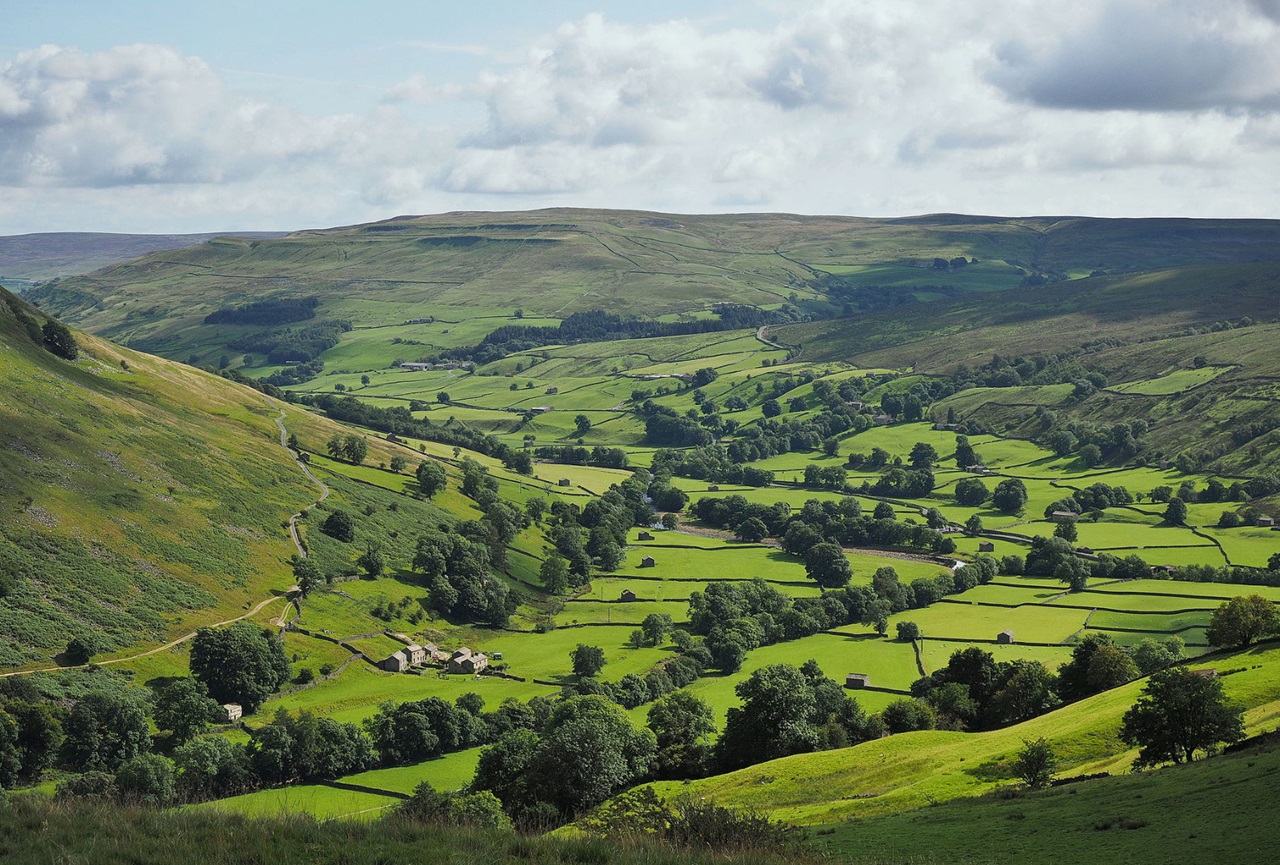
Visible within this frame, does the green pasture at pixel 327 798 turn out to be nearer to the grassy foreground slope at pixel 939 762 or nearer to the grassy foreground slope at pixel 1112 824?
the grassy foreground slope at pixel 939 762

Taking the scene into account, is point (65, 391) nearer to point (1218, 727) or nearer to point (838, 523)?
point (838, 523)

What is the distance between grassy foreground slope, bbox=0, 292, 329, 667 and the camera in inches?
3733

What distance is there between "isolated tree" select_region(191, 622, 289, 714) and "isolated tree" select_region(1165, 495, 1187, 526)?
134 metres

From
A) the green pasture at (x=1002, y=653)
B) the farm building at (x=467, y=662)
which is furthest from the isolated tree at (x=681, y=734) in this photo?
the farm building at (x=467, y=662)

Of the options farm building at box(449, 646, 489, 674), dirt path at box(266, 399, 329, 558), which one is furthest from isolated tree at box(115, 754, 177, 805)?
dirt path at box(266, 399, 329, 558)

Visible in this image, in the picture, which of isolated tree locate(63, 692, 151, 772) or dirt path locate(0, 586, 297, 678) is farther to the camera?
dirt path locate(0, 586, 297, 678)

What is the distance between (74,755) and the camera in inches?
2963

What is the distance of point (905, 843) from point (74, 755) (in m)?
62.3

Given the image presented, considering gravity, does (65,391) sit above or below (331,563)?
above

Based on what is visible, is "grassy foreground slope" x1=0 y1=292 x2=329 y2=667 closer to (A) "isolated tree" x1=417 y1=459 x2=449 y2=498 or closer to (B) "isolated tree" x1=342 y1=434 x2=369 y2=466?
(B) "isolated tree" x1=342 y1=434 x2=369 y2=466

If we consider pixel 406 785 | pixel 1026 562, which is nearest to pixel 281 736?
pixel 406 785

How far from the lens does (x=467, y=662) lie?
354 feet

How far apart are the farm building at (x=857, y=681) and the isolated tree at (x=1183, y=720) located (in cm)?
5036

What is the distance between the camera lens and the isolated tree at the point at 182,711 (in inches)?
3214
